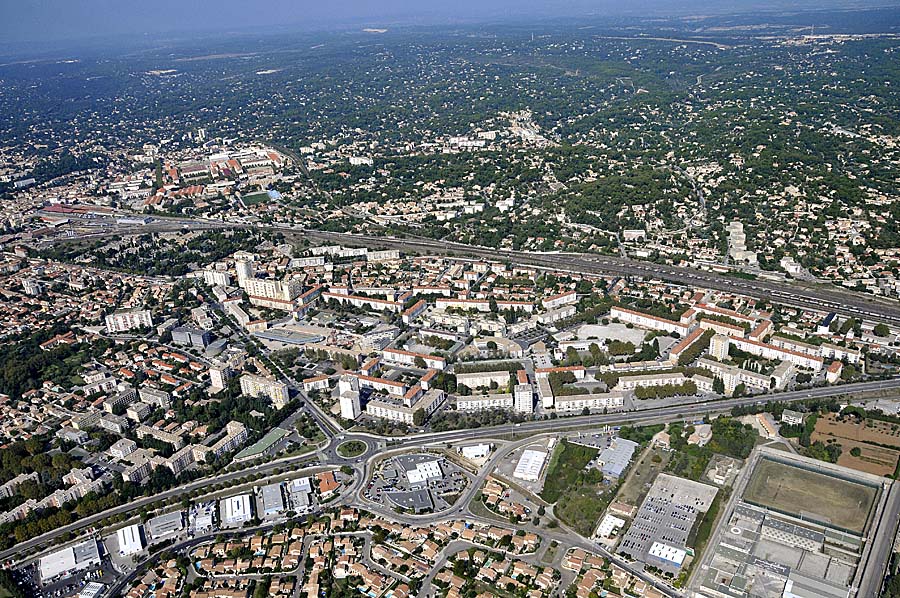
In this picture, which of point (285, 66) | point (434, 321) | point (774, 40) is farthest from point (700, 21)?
point (434, 321)

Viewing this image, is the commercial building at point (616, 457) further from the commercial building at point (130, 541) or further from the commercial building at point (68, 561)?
the commercial building at point (68, 561)

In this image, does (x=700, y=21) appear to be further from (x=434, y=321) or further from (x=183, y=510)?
(x=183, y=510)

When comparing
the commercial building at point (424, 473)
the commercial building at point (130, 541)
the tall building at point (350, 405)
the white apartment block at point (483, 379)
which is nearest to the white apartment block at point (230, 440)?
the tall building at point (350, 405)

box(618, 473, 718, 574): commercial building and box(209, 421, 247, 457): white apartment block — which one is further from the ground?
box(209, 421, 247, 457): white apartment block

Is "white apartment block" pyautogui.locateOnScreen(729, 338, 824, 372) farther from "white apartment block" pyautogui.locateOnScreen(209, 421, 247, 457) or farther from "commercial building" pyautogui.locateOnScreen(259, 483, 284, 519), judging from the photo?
"white apartment block" pyautogui.locateOnScreen(209, 421, 247, 457)

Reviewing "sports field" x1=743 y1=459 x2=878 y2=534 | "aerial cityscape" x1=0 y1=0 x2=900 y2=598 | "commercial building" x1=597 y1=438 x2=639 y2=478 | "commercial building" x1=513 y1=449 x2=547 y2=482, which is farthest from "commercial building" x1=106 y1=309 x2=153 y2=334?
"sports field" x1=743 y1=459 x2=878 y2=534

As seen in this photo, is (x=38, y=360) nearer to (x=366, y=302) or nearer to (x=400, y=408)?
(x=366, y=302)
